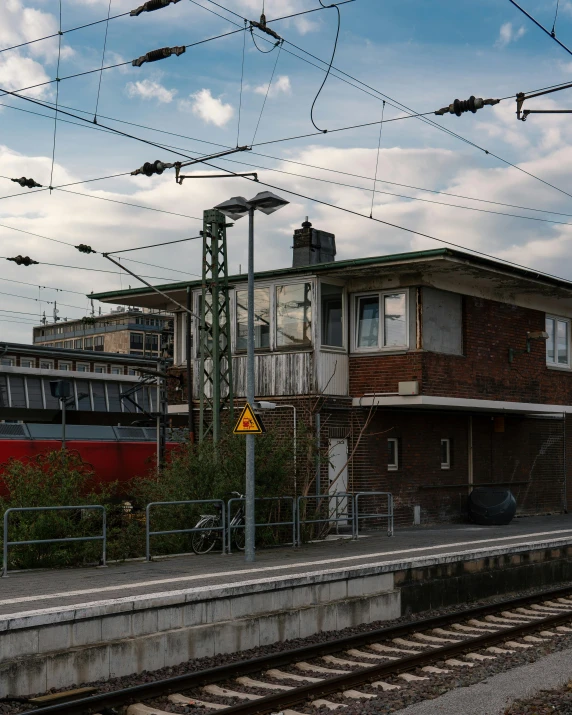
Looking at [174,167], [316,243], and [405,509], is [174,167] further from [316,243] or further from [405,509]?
[405,509]

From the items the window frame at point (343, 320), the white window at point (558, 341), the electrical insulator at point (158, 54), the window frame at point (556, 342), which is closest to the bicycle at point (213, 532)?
the window frame at point (343, 320)

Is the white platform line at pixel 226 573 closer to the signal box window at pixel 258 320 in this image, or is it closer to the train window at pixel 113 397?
the signal box window at pixel 258 320

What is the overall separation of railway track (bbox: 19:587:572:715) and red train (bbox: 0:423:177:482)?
12228mm

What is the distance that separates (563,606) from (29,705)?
9710 millimetres

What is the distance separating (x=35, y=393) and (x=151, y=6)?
17.1 meters

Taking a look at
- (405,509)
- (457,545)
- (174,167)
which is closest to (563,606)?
(457,545)

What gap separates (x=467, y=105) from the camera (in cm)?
1391

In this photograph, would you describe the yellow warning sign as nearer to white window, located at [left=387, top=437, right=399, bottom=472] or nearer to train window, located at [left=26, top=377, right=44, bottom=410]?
white window, located at [left=387, top=437, right=399, bottom=472]

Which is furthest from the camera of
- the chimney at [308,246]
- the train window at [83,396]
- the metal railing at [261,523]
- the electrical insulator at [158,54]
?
the train window at [83,396]

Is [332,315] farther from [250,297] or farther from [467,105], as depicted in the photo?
[467,105]

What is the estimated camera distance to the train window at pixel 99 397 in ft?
100

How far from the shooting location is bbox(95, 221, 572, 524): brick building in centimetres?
2098

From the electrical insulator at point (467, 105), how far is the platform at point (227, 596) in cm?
659

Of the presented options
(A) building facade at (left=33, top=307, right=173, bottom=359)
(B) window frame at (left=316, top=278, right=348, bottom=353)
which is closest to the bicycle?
(B) window frame at (left=316, top=278, right=348, bottom=353)
